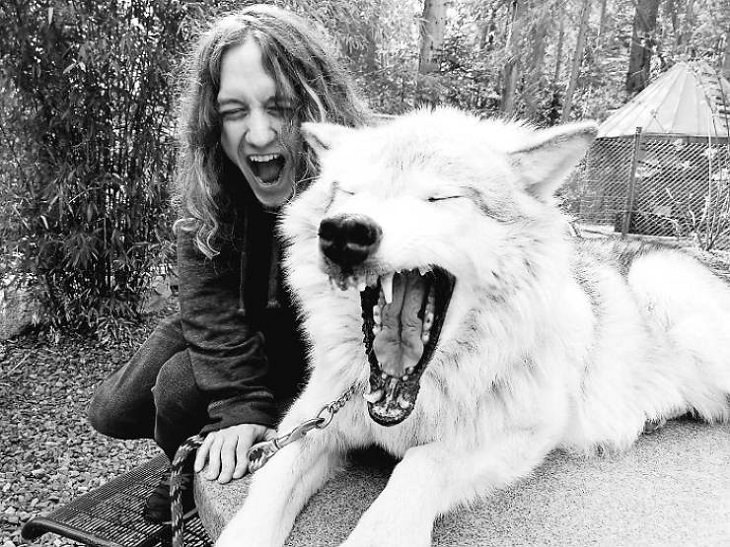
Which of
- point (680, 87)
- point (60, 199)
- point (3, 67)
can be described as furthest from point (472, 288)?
point (680, 87)

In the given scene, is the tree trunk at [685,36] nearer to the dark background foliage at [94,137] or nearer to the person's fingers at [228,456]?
the dark background foliage at [94,137]

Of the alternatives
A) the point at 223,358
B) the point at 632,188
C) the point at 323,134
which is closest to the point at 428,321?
the point at 323,134

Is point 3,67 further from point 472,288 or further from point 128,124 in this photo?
point 472,288

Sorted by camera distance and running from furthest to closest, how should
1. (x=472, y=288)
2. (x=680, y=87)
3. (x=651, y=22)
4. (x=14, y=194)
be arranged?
1. (x=651, y=22)
2. (x=680, y=87)
3. (x=14, y=194)
4. (x=472, y=288)

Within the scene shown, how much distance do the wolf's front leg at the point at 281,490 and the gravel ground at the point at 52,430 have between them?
7.65 feet

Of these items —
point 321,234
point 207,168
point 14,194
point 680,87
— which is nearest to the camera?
point 321,234

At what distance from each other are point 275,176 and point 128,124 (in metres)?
2.89

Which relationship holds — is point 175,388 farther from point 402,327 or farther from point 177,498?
point 402,327

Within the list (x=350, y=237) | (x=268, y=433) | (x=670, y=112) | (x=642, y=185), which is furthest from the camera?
(x=670, y=112)

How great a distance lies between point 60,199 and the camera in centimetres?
434

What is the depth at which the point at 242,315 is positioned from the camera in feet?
7.19

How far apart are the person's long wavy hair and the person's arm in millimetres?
105

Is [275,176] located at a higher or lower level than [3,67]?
lower

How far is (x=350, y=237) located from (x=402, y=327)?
321 millimetres
